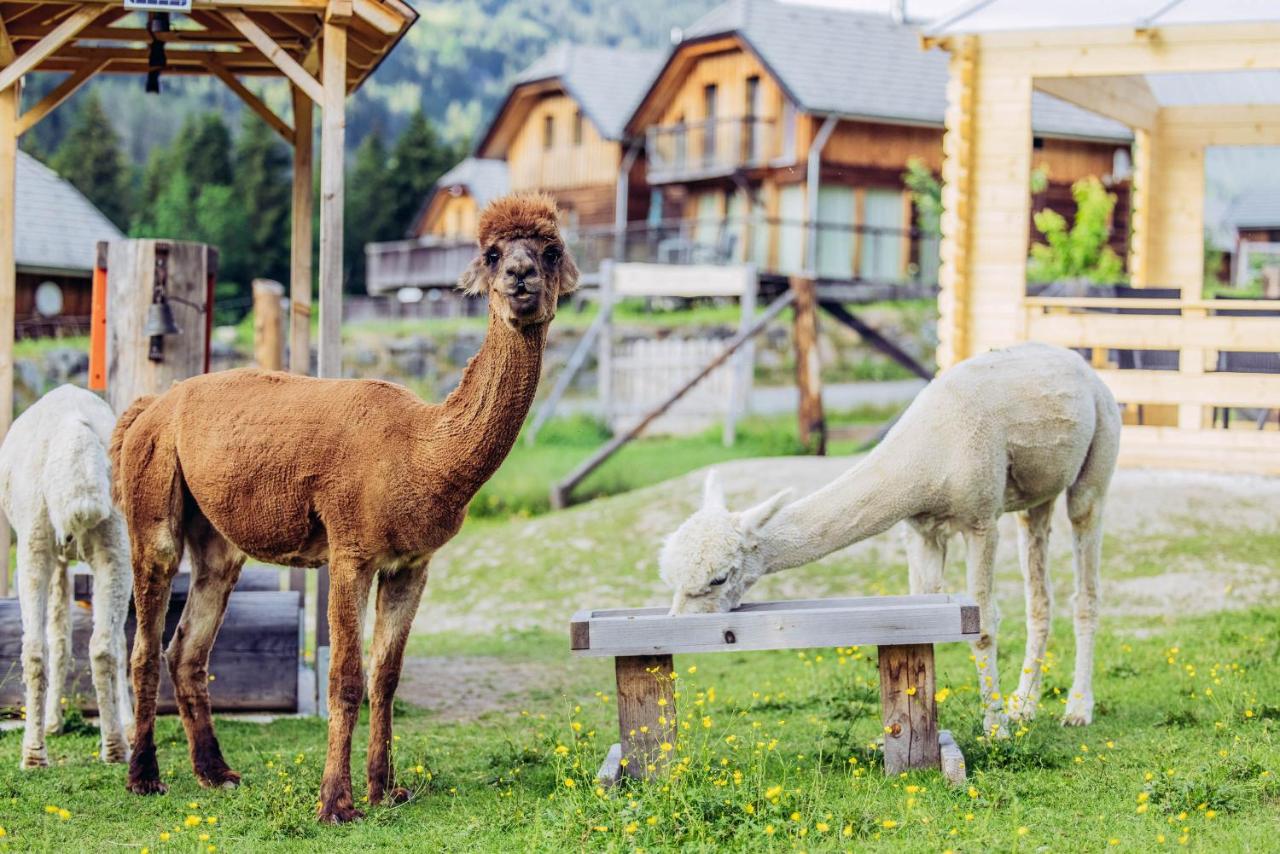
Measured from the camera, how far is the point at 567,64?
42.3m

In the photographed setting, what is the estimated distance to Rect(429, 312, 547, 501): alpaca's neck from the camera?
5.81m

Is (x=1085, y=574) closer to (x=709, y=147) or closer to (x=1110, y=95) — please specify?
(x=1110, y=95)

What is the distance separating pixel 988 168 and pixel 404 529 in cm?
971

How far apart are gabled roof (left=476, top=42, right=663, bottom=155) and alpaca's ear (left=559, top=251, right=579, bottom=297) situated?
3373cm

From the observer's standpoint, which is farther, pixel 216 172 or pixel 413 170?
pixel 413 170

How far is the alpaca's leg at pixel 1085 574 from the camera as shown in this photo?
24.9 ft

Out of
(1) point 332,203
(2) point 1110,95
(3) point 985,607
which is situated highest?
(2) point 1110,95

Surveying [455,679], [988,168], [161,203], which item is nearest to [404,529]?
[455,679]

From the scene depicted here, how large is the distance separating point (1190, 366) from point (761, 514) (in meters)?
8.09

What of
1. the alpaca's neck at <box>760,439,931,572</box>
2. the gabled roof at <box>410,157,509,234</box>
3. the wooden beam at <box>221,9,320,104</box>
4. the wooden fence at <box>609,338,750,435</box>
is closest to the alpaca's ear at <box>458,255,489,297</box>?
the alpaca's neck at <box>760,439,931,572</box>

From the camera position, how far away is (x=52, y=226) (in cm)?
3048

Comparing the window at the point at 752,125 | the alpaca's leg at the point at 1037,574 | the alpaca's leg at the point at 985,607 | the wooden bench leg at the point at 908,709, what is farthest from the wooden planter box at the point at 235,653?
the window at the point at 752,125

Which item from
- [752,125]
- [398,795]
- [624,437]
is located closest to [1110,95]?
[624,437]

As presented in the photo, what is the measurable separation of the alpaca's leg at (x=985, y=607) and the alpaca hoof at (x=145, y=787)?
3627mm
